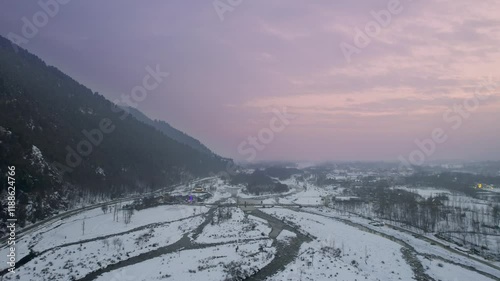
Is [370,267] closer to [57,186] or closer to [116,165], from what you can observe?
[57,186]

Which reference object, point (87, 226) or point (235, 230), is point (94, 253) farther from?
point (235, 230)

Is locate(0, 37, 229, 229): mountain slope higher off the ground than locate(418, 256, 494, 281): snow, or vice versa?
locate(0, 37, 229, 229): mountain slope

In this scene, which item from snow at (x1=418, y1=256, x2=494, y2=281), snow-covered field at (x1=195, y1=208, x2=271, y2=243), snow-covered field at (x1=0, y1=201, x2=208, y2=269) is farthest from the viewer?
snow-covered field at (x1=195, y1=208, x2=271, y2=243)

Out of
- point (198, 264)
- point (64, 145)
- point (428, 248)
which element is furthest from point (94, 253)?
point (64, 145)

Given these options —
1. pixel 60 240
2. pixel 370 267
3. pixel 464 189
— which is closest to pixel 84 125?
pixel 60 240

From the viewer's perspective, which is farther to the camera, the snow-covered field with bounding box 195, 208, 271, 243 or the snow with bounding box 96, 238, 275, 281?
the snow-covered field with bounding box 195, 208, 271, 243

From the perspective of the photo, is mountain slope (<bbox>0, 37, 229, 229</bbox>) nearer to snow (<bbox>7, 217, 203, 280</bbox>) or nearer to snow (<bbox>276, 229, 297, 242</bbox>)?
snow (<bbox>7, 217, 203, 280</bbox>)

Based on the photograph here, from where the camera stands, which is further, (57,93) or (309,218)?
(57,93)

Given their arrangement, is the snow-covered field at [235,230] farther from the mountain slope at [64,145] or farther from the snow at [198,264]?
the mountain slope at [64,145]

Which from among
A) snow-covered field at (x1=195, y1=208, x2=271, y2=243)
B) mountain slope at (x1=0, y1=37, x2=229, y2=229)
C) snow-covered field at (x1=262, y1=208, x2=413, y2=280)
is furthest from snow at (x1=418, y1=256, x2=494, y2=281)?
mountain slope at (x1=0, y1=37, x2=229, y2=229)
